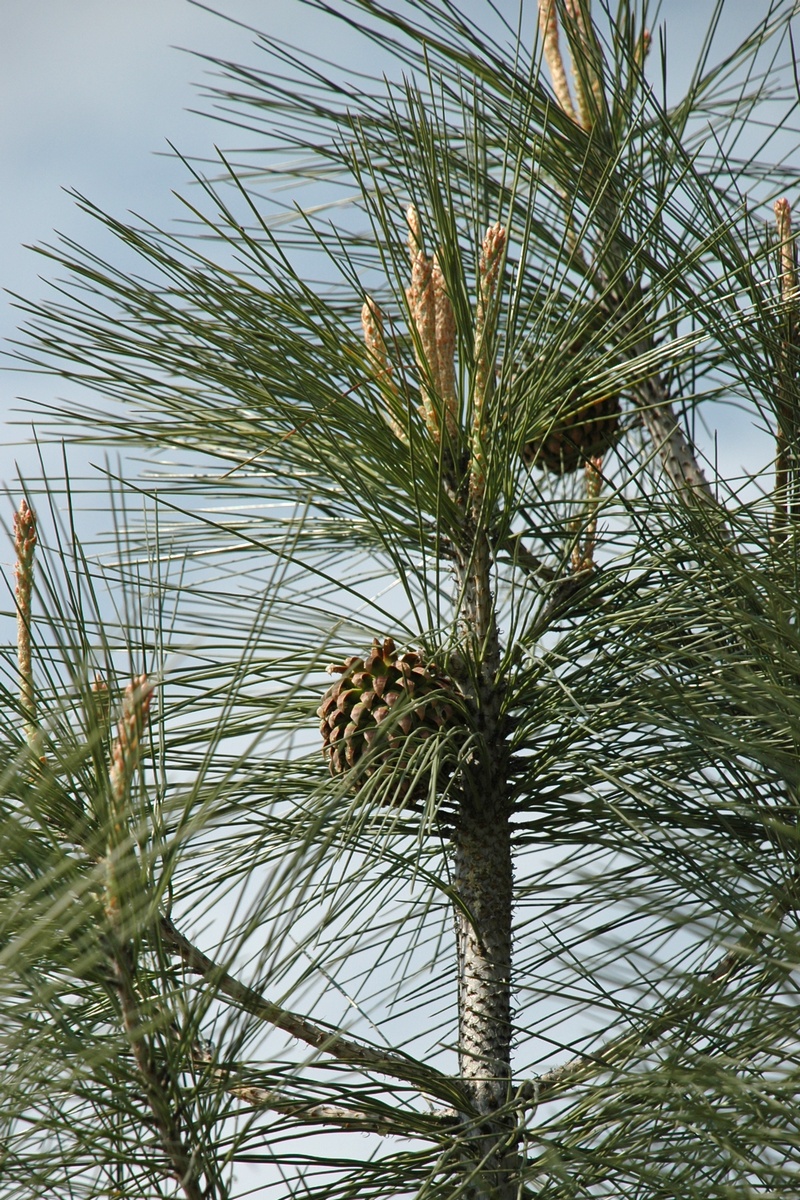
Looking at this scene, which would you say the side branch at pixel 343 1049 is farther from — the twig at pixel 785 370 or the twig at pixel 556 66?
the twig at pixel 556 66

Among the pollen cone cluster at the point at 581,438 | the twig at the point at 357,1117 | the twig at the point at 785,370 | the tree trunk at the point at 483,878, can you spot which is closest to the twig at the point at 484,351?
the tree trunk at the point at 483,878

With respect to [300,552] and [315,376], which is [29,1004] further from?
[300,552]

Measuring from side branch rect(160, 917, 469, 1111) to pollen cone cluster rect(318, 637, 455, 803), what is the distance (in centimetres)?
13

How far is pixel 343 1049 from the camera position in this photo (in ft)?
2.50

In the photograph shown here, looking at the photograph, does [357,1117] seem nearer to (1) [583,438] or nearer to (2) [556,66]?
(1) [583,438]

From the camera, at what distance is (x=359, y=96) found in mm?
1163

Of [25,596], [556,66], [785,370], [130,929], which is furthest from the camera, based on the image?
[556,66]

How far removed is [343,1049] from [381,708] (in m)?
0.20

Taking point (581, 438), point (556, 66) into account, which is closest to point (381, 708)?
point (581, 438)

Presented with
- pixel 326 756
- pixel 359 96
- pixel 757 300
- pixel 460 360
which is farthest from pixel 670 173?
pixel 326 756

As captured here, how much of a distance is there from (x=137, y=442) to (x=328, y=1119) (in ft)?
1.62

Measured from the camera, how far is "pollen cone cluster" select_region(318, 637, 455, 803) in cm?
76

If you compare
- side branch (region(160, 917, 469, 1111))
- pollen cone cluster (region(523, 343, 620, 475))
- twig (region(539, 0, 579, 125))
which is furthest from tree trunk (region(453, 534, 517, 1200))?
twig (region(539, 0, 579, 125))

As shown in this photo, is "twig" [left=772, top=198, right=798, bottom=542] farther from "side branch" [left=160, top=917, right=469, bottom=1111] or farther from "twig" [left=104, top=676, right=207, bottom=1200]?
"twig" [left=104, top=676, right=207, bottom=1200]
